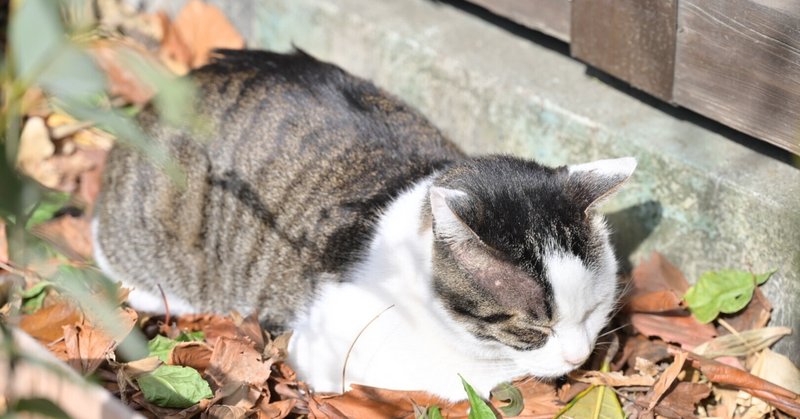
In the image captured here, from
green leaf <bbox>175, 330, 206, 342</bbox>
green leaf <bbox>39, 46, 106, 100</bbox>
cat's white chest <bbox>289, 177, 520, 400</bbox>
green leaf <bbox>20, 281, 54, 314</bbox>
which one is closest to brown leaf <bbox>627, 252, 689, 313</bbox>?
cat's white chest <bbox>289, 177, 520, 400</bbox>

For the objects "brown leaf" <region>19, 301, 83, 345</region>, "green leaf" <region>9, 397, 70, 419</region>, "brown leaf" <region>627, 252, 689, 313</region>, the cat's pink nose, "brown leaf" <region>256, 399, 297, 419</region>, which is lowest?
"brown leaf" <region>256, 399, 297, 419</region>

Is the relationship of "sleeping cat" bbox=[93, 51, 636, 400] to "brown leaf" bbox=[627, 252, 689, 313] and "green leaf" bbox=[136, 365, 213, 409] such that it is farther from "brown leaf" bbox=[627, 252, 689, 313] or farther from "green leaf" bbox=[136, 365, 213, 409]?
"brown leaf" bbox=[627, 252, 689, 313]

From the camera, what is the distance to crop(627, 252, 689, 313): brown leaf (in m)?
2.65

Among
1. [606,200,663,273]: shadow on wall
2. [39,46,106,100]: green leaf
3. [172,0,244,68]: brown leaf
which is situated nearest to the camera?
[39,46,106,100]: green leaf

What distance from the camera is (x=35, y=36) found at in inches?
39.8

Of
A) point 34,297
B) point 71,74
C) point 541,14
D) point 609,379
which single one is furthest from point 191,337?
point 71,74

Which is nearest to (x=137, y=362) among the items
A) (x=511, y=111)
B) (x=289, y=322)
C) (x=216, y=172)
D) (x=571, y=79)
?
(x=289, y=322)

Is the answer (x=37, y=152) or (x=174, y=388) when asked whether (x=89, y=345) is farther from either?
(x=37, y=152)

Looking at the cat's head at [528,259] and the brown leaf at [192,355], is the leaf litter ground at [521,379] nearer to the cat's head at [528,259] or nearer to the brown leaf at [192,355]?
the brown leaf at [192,355]

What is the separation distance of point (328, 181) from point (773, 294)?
48.2 inches

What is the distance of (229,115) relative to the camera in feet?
8.75

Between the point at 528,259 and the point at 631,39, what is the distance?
0.96 metres

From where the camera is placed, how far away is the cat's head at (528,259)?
202 centimetres

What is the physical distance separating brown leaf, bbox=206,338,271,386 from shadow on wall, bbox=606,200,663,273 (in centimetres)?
105
